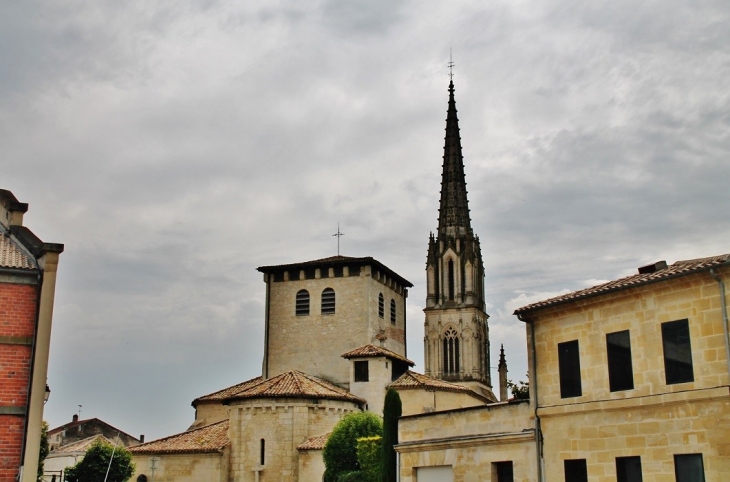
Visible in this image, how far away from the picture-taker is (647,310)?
21.9 metres

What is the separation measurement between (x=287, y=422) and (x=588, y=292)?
23576 millimetres

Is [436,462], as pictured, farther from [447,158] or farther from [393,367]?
[447,158]

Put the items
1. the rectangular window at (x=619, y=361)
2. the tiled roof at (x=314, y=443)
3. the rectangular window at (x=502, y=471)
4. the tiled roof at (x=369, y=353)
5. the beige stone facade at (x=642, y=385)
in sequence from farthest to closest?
the tiled roof at (x=369, y=353), the tiled roof at (x=314, y=443), the rectangular window at (x=502, y=471), the rectangular window at (x=619, y=361), the beige stone facade at (x=642, y=385)

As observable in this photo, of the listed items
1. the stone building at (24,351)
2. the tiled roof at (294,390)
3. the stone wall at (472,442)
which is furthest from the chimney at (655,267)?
the tiled roof at (294,390)

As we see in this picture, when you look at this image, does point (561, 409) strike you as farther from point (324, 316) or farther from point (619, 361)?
point (324, 316)

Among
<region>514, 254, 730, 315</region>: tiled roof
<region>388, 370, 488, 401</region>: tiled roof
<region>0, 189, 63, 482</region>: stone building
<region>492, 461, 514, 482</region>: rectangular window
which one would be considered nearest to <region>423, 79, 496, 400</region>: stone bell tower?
<region>388, 370, 488, 401</region>: tiled roof

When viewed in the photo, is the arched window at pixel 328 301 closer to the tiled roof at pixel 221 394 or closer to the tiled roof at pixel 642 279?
the tiled roof at pixel 221 394

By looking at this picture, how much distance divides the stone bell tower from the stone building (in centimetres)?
5237

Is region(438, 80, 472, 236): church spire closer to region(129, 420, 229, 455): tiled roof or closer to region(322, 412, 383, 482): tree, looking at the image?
region(129, 420, 229, 455): tiled roof

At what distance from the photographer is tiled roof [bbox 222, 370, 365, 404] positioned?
144 feet

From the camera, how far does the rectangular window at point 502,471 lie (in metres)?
24.8

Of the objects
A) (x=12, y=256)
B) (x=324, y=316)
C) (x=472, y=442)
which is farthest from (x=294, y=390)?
(x=12, y=256)

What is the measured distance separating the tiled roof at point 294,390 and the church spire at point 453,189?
29.0 m

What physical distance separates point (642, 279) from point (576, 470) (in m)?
5.31
